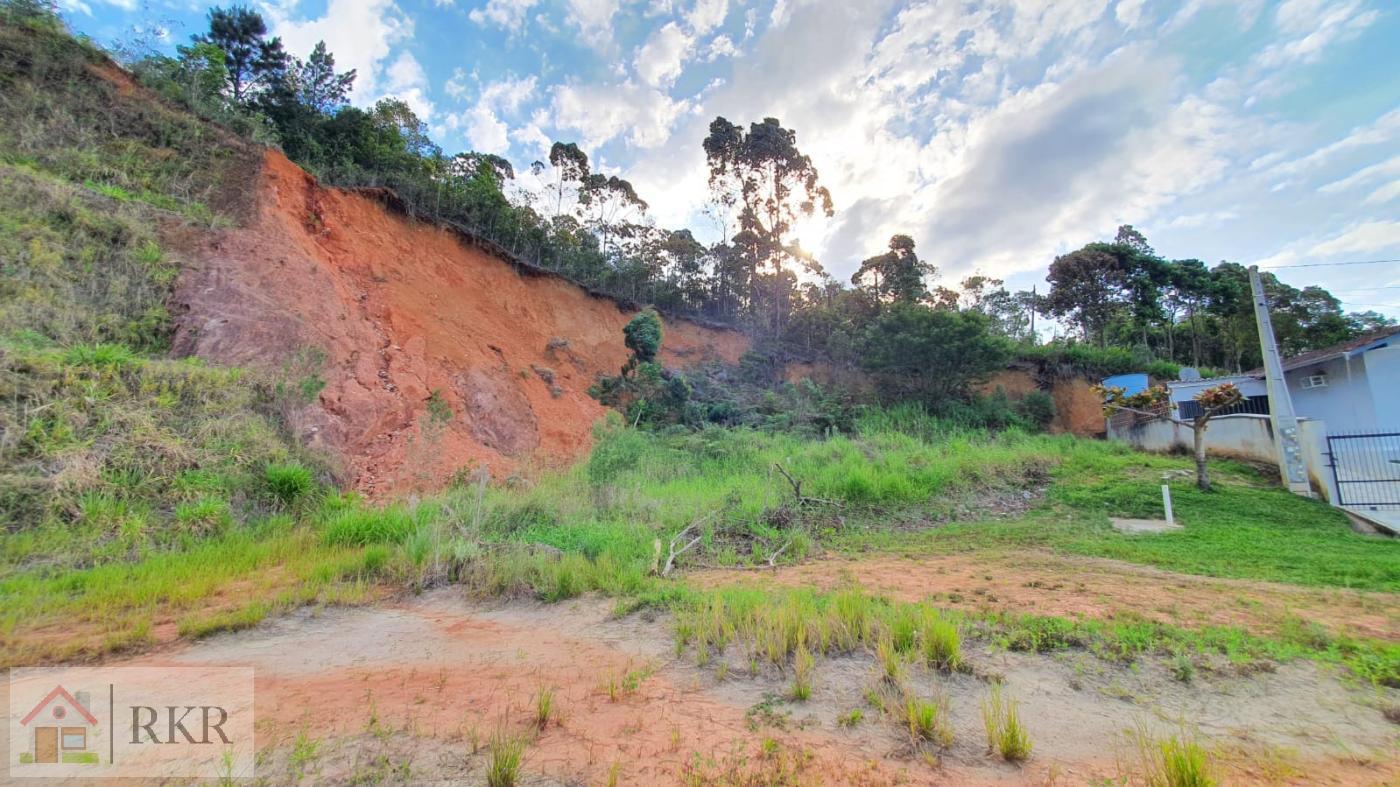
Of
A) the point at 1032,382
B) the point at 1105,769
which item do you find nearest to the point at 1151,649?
the point at 1105,769

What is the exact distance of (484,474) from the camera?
10.2m

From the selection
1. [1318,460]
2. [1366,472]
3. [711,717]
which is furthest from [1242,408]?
[711,717]

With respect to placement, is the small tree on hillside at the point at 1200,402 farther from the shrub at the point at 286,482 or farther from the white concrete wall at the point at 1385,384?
the shrub at the point at 286,482

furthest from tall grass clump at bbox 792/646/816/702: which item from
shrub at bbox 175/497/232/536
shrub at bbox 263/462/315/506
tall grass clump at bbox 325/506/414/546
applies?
shrub at bbox 263/462/315/506

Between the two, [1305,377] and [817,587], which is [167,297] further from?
[1305,377]

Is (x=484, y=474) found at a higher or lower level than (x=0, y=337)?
lower

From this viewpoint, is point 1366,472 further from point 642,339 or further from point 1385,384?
point 642,339

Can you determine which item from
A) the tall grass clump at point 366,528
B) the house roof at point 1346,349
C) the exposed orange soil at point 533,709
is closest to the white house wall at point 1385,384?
the house roof at point 1346,349

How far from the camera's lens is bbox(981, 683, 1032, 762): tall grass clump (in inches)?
91.0

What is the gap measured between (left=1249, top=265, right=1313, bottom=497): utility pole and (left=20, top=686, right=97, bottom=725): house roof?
55.9 feet

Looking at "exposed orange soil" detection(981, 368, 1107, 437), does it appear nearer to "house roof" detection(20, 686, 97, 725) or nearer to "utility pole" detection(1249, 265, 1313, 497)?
"utility pole" detection(1249, 265, 1313, 497)

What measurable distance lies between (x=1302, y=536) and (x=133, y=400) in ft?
55.9

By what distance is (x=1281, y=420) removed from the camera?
1080 cm

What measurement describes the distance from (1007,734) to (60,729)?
483cm
